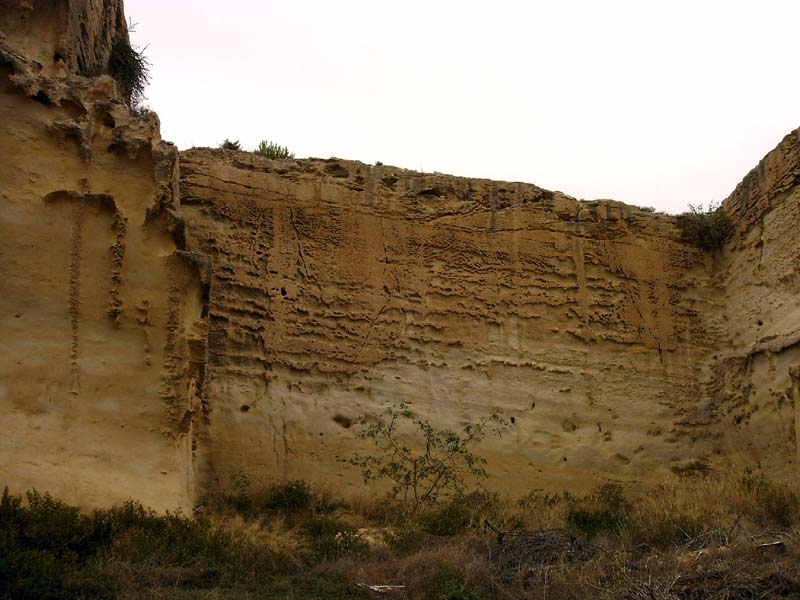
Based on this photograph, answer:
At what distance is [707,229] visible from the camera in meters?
12.6

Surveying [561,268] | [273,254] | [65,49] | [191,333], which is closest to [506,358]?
[561,268]

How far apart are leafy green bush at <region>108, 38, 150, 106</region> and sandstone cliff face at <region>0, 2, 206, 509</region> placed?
2283 mm

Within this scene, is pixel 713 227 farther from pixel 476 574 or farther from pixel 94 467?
pixel 94 467

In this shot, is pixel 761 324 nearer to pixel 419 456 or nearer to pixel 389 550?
→ pixel 419 456

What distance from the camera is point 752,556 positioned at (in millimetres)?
6848

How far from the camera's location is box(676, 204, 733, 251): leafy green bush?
12.6 metres

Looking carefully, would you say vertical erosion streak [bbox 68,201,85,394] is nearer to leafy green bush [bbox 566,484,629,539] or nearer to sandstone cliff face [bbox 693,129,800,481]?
leafy green bush [bbox 566,484,629,539]

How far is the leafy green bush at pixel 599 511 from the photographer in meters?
9.33

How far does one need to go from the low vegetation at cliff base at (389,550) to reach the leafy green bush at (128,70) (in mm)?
5250

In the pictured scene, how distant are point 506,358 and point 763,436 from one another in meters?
3.17

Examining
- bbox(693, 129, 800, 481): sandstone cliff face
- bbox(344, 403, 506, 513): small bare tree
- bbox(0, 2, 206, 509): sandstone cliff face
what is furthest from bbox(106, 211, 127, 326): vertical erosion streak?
bbox(693, 129, 800, 481): sandstone cliff face

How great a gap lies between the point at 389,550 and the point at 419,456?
250cm

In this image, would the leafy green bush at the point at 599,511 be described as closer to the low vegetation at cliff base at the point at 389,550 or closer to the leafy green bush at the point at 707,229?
the low vegetation at cliff base at the point at 389,550

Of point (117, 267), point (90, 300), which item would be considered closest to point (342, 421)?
point (117, 267)
